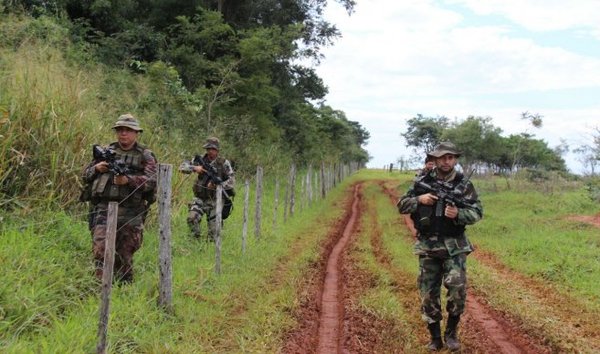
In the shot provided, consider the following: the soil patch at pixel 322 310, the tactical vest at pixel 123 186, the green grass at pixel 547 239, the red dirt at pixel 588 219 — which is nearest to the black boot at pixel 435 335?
the soil patch at pixel 322 310

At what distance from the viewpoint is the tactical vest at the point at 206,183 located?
9.10 meters

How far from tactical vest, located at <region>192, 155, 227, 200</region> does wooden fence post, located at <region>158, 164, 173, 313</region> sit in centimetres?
336

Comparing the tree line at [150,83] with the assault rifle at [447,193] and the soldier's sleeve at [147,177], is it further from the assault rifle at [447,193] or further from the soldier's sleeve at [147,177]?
the assault rifle at [447,193]

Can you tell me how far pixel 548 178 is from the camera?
28.9 metres

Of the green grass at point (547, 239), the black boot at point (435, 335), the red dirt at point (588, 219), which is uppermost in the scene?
the red dirt at point (588, 219)

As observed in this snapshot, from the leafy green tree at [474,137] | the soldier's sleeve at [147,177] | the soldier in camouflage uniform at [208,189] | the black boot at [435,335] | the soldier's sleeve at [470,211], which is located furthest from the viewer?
the leafy green tree at [474,137]

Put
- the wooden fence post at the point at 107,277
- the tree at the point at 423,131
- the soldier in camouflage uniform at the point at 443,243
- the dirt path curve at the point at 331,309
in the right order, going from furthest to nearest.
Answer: the tree at the point at 423,131 → the dirt path curve at the point at 331,309 → the soldier in camouflage uniform at the point at 443,243 → the wooden fence post at the point at 107,277

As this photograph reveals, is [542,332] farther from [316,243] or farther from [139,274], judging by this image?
[316,243]

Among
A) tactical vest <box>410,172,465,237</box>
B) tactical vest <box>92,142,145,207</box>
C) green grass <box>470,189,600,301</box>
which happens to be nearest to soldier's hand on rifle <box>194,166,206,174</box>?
tactical vest <box>92,142,145,207</box>

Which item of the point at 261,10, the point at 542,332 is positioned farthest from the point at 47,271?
the point at 261,10

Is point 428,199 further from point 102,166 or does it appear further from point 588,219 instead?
point 588,219

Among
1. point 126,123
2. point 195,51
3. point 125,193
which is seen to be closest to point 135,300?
point 125,193

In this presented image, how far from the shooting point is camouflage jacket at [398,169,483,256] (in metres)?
5.54

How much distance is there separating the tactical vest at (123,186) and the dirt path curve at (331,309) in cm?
264
